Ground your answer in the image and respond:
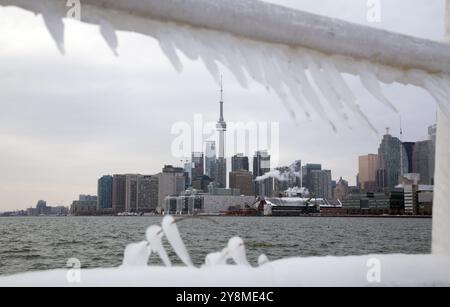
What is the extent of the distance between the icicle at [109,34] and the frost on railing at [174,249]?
4.57ft

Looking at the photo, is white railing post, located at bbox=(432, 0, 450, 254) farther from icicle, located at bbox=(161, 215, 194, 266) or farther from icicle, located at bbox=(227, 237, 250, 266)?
icicle, located at bbox=(161, 215, 194, 266)

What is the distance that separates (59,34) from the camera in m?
1.36

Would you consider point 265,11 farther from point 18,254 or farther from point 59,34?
point 18,254

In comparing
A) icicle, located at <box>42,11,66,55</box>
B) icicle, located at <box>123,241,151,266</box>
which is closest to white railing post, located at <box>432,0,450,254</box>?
icicle, located at <box>123,241,151,266</box>

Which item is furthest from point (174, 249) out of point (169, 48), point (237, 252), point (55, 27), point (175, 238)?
point (55, 27)

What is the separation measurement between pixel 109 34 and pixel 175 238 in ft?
4.75

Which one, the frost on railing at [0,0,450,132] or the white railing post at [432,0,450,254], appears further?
the white railing post at [432,0,450,254]

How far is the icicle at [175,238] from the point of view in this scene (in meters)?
2.59

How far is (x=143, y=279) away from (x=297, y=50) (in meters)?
1.28

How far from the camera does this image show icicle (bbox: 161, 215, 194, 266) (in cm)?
259

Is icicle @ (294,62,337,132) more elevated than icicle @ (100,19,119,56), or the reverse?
icicle @ (100,19,119,56)

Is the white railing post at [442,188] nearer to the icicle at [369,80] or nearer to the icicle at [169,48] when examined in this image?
the icicle at [369,80]

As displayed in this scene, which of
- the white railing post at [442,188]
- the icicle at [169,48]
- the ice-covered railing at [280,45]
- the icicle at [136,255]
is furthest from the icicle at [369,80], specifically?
the icicle at [136,255]

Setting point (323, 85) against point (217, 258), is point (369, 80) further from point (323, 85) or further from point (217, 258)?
point (217, 258)
